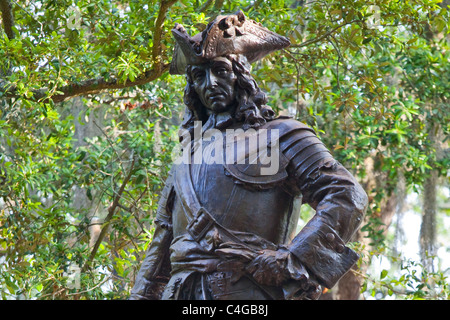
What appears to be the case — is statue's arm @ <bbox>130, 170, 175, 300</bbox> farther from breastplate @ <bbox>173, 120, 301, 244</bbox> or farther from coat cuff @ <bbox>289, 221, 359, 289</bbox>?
coat cuff @ <bbox>289, 221, 359, 289</bbox>

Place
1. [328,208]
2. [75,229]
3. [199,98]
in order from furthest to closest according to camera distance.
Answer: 1. [75,229]
2. [199,98]
3. [328,208]

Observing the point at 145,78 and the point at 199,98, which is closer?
the point at 199,98

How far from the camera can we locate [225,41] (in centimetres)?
441

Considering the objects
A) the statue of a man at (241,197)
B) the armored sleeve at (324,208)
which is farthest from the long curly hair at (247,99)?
the armored sleeve at (324,208)

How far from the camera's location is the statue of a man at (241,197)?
3875mm

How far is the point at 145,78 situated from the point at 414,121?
3737mm

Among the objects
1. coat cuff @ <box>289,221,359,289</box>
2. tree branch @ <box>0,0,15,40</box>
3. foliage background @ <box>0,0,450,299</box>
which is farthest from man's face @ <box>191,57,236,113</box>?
tree branch @ <box>0,0,15,40</box>

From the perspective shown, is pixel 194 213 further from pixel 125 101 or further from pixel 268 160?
pixel 125 101

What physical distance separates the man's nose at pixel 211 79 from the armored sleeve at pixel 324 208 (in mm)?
518

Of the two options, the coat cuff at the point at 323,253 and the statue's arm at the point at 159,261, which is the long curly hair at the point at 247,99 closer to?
the statue's arm at the point at 159,261

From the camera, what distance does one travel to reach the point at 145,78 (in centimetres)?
702
